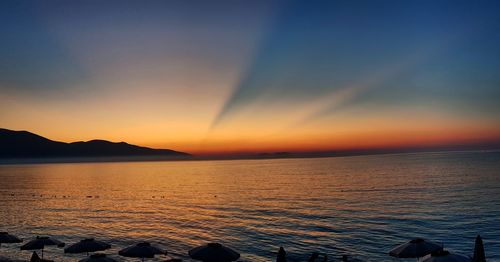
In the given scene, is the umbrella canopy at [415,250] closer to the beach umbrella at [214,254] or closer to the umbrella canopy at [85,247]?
the beach umbrella at [214,254]

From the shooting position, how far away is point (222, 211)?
64.4 m

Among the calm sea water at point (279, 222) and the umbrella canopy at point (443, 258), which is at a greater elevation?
the umbrella canopy at point (443, 258)

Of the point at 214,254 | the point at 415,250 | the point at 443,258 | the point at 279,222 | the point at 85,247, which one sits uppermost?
the point at 443,258

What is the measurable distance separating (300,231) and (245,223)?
9576 millimetres

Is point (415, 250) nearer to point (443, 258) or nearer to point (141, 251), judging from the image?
point (443, 258)

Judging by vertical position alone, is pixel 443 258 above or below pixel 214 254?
above

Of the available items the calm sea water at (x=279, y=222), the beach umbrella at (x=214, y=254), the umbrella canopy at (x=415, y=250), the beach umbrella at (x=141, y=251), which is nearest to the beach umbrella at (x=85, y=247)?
the beach umbrella at (x=141, y=251)

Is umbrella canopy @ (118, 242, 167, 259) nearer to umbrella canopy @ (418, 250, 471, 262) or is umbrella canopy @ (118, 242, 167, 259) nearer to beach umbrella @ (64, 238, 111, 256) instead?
beach umbrella @ (64, 238, 111, 256)

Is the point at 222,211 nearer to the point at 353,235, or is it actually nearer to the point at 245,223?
the point at 245,223

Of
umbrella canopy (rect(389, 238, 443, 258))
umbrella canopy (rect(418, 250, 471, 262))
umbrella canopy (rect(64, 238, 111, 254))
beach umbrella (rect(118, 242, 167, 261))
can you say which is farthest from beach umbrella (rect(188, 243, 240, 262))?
umbrella canopy (rect(418, 250, 471, 262))

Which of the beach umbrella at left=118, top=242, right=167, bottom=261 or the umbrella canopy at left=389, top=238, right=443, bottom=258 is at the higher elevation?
the umbrella canopy at left=389, top=238, right=443, bottom=258

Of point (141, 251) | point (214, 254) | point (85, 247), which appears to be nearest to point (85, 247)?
point (85, 247)

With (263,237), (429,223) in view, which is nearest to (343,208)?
(429,223)

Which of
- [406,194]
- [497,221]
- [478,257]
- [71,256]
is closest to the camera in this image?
[478,257]
